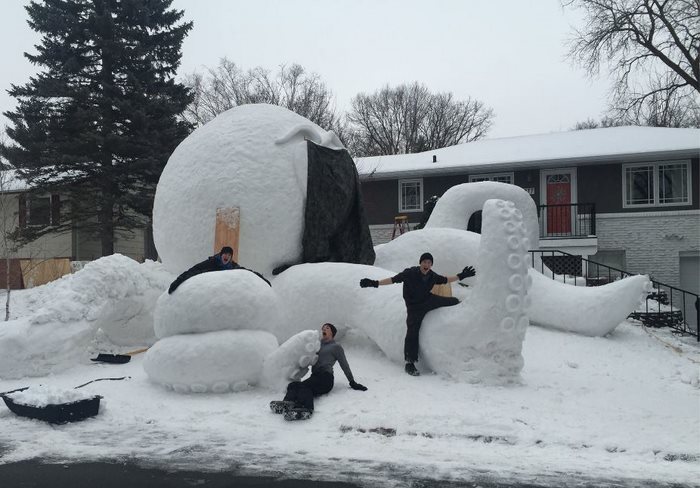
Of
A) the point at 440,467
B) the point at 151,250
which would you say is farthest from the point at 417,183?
the point at 440,467

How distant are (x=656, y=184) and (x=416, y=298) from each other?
1450cm

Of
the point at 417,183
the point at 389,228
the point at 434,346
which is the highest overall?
the point at 417,183

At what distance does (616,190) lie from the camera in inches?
723

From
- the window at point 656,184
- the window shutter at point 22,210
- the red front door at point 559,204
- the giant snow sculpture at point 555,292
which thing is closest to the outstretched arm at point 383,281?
the giant snow sculpture at point 555,292

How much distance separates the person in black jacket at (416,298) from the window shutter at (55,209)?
1613 centimetres

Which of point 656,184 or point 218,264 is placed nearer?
point 218,264

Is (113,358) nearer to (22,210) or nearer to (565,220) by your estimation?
(22,210)

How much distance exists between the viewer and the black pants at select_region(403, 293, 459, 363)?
6852 mm

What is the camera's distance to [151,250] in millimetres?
23734

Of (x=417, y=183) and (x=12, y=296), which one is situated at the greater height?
(x=417, y=183)

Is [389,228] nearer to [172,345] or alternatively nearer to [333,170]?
[333,170]

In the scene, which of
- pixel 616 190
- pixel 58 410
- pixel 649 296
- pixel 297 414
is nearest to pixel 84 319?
pixel 58 410

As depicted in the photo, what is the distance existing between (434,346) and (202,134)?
4.65 metres

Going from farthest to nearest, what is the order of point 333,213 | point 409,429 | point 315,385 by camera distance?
point 333,213 → point 315,385 → point 409,429
